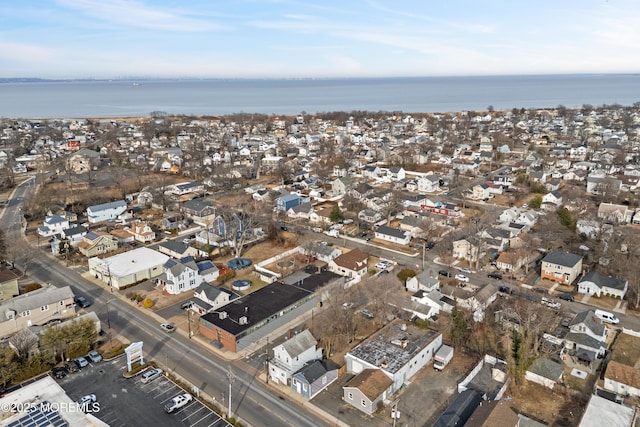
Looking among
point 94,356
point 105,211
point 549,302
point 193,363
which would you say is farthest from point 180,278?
point 549,302

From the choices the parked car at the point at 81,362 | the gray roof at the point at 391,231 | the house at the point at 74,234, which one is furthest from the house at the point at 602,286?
the house at the point at 74,234

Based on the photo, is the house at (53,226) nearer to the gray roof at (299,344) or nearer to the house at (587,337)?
the gray roof at (299,344)

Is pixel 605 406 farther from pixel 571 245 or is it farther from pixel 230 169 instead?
pixel 230 169

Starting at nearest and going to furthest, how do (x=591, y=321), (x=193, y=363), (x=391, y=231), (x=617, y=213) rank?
1. (x=193, y=363)
2. (x=591, y=321)
3. (x=391, y=231)
4. (x=617, y=213)

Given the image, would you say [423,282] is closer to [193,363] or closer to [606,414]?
[606,414]

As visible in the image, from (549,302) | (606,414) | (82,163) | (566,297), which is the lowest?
(566,297)

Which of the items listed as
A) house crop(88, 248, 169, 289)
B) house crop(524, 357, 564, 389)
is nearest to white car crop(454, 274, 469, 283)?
house crop(524, 357, 564, 389)

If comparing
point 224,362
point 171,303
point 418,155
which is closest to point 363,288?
point 224,362
